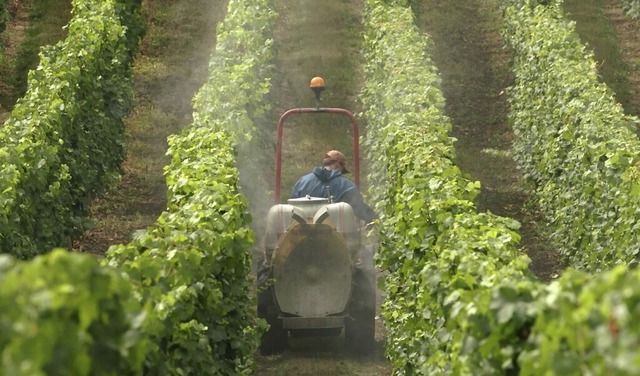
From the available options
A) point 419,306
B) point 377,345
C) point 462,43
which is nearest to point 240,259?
point 419,306

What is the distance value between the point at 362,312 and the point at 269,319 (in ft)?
2.88

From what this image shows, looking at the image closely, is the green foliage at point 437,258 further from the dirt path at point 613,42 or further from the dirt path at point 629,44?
the dirt path at point 613,42

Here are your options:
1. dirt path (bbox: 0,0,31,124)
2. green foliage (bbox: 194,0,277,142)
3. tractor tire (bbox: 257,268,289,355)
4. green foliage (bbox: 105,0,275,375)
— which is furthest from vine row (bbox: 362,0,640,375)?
dirt path (bbox: 0,0,31,124)

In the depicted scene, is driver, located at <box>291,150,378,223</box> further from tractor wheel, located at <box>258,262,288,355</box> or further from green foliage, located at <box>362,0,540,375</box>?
tractor wheel, located at <box>258,262,288,355</box>

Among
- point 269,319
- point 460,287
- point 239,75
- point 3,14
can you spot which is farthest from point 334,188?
point 3,14

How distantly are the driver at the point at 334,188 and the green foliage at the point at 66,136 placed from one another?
2782 millimetres

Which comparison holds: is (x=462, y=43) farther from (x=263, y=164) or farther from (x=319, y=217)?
(x=319, y=217)

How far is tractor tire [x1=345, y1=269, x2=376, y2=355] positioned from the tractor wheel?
2.04ft

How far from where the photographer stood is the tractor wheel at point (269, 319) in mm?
12203

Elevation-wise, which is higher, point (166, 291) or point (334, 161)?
point (334, 161)

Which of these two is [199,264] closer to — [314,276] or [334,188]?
[314,276]

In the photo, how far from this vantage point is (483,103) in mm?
22734

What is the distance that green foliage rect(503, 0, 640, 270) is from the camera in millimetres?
12828

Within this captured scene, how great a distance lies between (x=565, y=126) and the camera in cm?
1567
